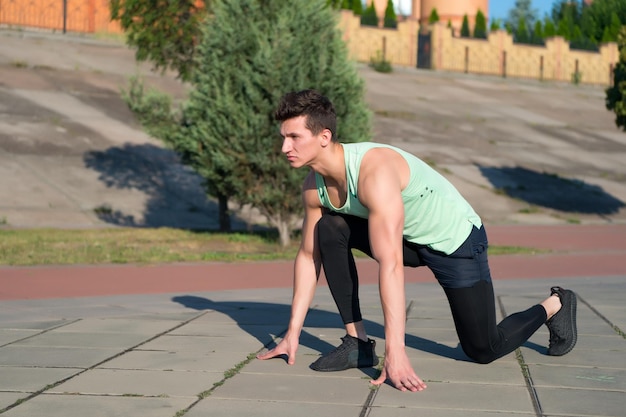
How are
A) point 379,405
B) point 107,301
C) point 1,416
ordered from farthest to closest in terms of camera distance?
point 107,301 → point 379,405 → point 1,416

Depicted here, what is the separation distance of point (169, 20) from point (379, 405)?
1173 centimetres

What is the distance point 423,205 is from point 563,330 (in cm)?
130

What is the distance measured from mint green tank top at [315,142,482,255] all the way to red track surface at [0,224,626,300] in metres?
4.43

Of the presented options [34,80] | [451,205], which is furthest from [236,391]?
[34,80]

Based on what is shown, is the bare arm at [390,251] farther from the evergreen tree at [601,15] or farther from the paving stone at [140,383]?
the evergreen tree at [601,15]

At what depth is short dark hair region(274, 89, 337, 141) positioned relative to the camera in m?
4.74

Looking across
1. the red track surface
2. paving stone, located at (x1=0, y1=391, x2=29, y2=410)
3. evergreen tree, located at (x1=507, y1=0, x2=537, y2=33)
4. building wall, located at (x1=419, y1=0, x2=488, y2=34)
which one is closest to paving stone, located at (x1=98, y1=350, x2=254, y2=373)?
paving stone, located at (x1=0, y1=391, x2=29, y2=410)

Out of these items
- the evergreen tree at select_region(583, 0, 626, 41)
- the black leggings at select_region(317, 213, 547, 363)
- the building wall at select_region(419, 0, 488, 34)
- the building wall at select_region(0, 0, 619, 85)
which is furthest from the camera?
the evergreen tree at select_region(583, 0, 626, 41)

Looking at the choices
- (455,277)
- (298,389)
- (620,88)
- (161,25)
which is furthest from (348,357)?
(620,88)

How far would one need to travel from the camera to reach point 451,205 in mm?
5027

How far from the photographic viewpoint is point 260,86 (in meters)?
12.7

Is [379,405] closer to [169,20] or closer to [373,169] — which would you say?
[373,169]

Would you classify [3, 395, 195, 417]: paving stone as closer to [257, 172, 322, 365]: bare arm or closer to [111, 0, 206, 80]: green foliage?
[257, 172, 322, 365]: bare arm

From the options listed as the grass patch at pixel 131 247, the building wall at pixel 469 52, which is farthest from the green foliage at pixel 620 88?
the building wall at pixel 469 52
